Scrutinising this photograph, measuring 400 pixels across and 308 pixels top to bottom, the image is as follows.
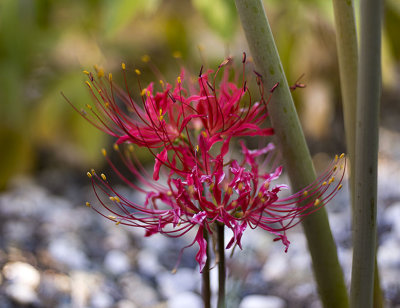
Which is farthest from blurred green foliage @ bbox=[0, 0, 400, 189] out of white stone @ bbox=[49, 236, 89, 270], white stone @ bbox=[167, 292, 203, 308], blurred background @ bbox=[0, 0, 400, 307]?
white stone @ bbox=[167, 292, 203, 308]

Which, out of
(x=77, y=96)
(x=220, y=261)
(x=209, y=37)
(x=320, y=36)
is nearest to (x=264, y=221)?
(x=220, y=261)

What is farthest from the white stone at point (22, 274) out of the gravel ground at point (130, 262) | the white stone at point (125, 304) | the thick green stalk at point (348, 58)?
the thick green stalk at point (348, 58)

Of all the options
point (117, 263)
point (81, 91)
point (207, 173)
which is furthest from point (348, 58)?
point (81, 91)

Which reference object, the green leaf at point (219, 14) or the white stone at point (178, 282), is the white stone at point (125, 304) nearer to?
the white stone at point (178, 282)

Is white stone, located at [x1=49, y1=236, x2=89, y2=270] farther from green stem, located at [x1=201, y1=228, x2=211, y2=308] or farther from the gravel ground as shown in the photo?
green stem, located at [x1=201, y1=228, x2=211, y2=308]

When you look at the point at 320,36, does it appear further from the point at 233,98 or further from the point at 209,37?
the point at 233,98

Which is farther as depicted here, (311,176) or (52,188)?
(52,188)
